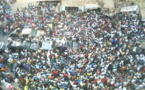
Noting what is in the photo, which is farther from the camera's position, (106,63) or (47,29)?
(47,29)

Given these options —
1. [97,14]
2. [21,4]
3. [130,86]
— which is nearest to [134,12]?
[97,14]

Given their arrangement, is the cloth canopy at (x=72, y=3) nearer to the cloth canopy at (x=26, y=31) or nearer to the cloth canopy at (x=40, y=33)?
the cloth canopy at (x=40, y=33)

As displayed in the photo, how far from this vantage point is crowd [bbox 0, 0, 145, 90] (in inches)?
774

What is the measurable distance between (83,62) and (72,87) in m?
2.45

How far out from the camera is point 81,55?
21844 millimetres

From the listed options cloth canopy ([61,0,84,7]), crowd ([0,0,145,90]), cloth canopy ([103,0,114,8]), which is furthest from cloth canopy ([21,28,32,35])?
cloth canopy ([103,0,114,8])

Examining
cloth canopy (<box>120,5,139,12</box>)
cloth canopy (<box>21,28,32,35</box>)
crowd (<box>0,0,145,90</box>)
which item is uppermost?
cloth canopy (<box>120,5,139,12</box>)

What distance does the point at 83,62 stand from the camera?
21.2m

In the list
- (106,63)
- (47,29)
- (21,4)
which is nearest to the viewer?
(106,63)

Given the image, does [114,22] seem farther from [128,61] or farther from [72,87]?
[72,87]

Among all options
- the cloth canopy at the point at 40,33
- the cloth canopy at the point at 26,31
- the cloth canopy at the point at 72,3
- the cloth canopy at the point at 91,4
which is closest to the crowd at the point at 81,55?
the cloth canopy at the point at 40,33

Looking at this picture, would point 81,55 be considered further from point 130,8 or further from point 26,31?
point 130,8

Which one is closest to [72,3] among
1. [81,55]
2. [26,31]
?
[26,31]

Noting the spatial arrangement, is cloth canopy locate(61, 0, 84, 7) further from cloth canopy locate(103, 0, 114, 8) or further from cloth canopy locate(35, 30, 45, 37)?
cloth canopy locate(35, 30, 45, 37)
